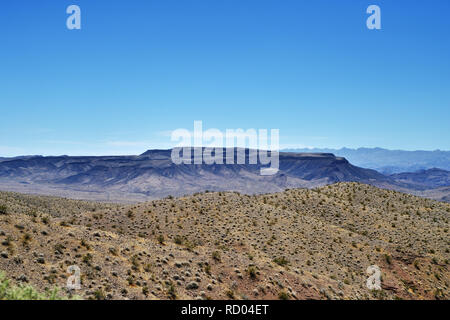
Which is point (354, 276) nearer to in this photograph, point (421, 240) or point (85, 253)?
point (421, 240)

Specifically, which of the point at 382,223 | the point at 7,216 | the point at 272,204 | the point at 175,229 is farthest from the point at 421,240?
the point at 7,216

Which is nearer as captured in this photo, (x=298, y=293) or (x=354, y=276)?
(x=298, y=293)

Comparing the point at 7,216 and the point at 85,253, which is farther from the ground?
the point at 7,216

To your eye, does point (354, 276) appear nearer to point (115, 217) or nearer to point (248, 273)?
point (248, 273)

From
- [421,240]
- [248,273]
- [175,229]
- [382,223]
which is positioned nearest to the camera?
[248,273]
